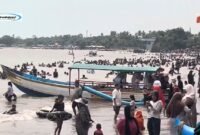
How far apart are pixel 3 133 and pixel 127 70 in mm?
9758

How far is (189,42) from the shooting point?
164m

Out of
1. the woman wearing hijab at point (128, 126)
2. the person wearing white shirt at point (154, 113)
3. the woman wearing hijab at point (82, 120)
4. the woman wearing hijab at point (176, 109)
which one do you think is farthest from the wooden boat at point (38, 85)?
the woman wearing hijab at point (128, 126)

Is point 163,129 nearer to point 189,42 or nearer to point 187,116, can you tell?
point 187,116

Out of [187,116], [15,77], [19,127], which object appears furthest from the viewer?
[15,77]

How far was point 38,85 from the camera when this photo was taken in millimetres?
28031

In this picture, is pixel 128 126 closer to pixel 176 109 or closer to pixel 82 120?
pixel 176 109

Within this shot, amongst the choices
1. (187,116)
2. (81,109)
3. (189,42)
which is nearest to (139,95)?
(81,109)

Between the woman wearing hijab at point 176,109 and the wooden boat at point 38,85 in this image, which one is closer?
the woman wearing hijab at point 176,109

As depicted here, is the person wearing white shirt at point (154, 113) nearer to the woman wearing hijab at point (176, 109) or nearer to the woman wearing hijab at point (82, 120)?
the woman wearing hijab at point (176, 109)

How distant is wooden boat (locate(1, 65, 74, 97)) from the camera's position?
26831mm

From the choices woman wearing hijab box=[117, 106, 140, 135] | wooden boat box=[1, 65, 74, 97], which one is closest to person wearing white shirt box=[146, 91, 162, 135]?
woman wearing hijab box=[117, 106, 140, 135]

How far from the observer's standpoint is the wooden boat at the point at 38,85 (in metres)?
26.8

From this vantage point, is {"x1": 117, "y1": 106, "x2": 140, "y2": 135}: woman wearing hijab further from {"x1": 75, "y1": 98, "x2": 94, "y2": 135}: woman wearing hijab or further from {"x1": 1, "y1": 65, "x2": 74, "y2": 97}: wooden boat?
{"x1": 1, "y1": 65, "x2": 74, "y2": 97}: wooden boat

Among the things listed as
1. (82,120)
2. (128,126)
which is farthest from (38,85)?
(128,126)
